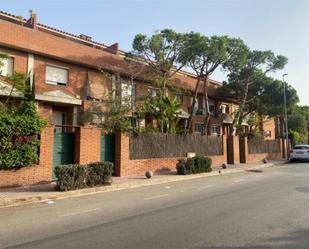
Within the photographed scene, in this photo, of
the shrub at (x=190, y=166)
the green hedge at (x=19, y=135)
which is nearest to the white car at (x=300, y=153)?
the shrub at (x=190, y=166)

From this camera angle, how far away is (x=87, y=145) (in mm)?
16703

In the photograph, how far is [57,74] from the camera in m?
22.2

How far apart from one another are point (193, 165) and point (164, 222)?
41.2 ft

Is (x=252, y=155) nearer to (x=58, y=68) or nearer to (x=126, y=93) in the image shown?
(x=126, y=93)

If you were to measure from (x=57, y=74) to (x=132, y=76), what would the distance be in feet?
17.7

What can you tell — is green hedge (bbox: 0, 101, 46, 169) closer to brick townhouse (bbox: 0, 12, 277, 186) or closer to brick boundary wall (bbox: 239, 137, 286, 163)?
brick townhouse (bbox: 0, 12, 277, 186)

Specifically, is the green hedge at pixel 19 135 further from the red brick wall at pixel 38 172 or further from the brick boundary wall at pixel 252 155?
the brick boundary wall at pixel 252 155

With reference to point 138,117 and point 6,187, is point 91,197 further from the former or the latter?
point 138,117

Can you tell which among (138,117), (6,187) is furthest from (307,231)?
(138,117)

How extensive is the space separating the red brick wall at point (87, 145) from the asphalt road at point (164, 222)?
488 cm

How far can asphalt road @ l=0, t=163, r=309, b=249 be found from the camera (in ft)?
20.0

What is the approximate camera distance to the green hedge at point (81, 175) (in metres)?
12.9

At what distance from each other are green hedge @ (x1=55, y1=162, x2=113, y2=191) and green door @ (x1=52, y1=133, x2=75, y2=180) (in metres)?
2.49

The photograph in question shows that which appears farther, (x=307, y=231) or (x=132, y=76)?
(x=132, y=76)
